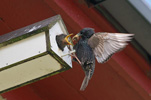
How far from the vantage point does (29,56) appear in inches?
68.7

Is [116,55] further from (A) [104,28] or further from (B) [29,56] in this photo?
(B) [29,56]

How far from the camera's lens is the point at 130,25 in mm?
2438

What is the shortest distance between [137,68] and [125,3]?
520 mm

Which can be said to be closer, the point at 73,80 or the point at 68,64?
the point at 68,64

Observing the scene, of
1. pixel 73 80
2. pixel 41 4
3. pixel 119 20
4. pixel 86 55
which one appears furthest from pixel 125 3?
pixel 73 80

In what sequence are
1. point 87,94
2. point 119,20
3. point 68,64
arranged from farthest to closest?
point 87,94, point 119,20, point 68,64

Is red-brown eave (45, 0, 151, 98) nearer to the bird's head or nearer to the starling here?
A: the bird's head

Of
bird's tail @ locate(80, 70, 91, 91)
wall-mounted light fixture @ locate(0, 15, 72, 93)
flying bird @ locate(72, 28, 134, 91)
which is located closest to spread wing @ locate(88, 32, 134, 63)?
flying bird @ locate(72, 28, 134, 91)

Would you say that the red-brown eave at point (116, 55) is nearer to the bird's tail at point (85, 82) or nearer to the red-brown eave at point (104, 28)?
the red-brown eave at point (104, 28)

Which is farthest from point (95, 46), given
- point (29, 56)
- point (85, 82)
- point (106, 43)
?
point (29, 56)

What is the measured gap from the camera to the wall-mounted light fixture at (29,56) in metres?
1.75

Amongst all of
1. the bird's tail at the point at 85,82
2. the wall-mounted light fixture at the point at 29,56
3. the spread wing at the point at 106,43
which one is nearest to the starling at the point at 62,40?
the wall-mounted light fixture at the point at 29,56

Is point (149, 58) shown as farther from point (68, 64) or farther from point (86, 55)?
point (68, 64)

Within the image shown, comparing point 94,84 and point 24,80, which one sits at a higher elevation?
point 24,80
